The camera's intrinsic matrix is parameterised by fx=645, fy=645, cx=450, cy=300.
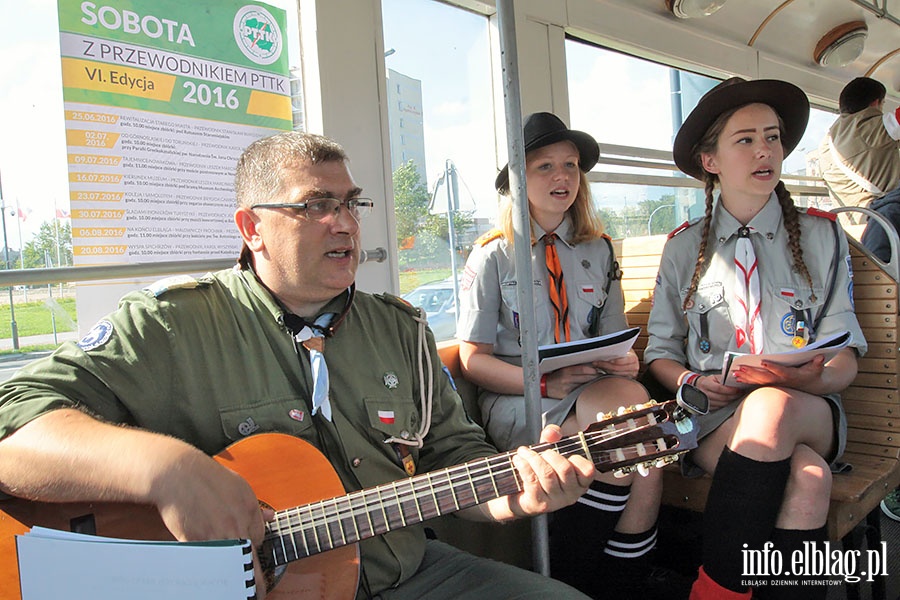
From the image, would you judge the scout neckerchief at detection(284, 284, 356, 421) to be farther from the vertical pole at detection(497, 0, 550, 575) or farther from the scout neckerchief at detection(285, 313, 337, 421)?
the vertical pole at detection(497, 0, 550, 575)

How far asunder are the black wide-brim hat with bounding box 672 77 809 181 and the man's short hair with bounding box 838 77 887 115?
2.82 m

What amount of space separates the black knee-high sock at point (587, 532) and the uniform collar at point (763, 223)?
107cm

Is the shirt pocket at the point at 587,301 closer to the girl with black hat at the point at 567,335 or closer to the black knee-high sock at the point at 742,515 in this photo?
the girl with black hat at the point at 567,335

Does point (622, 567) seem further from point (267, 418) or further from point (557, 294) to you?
point (267, 418)

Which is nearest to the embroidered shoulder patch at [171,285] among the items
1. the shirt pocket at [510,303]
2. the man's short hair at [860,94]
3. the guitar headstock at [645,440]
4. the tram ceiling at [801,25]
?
the guitar headstock at [645,440]

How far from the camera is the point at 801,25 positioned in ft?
16.3

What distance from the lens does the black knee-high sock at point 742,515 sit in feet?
5.79

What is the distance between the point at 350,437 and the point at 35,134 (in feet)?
4.53

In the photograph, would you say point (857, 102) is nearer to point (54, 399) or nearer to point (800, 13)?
point (800, 13)

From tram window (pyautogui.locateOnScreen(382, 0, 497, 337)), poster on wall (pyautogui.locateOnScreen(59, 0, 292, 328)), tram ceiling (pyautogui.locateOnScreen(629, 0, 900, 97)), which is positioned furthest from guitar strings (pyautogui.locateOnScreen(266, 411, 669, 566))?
tram ceiling (pyautogui.locateOnScreen(629, 0, 900, 97))

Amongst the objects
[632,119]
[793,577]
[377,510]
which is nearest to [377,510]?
[377,510]

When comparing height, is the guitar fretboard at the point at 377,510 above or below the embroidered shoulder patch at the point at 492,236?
below

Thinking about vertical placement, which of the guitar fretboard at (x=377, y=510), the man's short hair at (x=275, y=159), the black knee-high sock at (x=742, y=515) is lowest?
the black knee-high sock at (x=742, y=515)

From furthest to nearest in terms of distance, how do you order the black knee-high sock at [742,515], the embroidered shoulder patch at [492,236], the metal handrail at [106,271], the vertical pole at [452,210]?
the vertical pole at [452,210] < the embroidered shoulder patch at [492,236] < the metal handrail at [106,271] < the black knee-high sock at [742,515]
